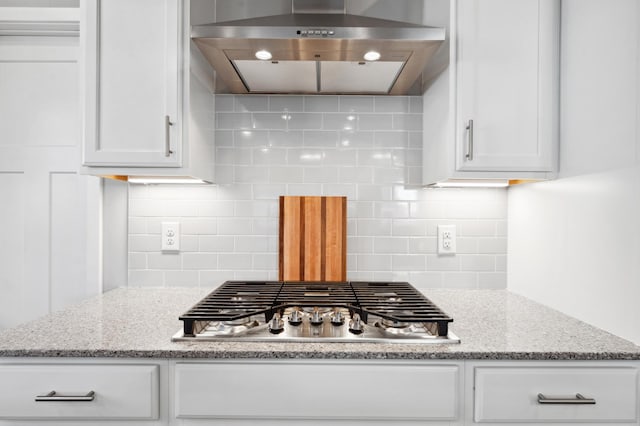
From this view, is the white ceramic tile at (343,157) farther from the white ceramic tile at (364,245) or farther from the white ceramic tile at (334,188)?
the white ceramic tile at (364,245)

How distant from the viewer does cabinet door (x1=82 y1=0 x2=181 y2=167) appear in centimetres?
159

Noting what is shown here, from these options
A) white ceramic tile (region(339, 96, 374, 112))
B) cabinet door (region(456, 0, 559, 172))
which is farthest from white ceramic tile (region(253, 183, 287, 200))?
cabinet door (region(456, 0, 559, 172))

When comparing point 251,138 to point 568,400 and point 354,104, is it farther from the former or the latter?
point 568,400

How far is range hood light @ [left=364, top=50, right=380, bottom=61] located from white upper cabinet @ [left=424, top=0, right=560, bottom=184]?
27 cm

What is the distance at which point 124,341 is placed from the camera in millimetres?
1275

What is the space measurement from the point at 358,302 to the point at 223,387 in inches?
20.9

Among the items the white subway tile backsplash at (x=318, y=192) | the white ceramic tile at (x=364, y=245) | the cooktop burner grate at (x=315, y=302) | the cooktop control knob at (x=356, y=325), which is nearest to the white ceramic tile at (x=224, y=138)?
the white subway tile backsplash at (x=318, y=192)

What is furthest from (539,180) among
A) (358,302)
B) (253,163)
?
(253,163)

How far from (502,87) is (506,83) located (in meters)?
0.02

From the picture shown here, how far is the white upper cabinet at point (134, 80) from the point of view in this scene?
1586 millimetres

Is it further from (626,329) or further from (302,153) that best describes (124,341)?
(626,329)

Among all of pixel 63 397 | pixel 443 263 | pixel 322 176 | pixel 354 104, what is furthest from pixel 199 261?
pixel 443 263

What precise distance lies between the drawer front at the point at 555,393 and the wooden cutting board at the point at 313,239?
2.91ft

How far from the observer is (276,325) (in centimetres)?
135
